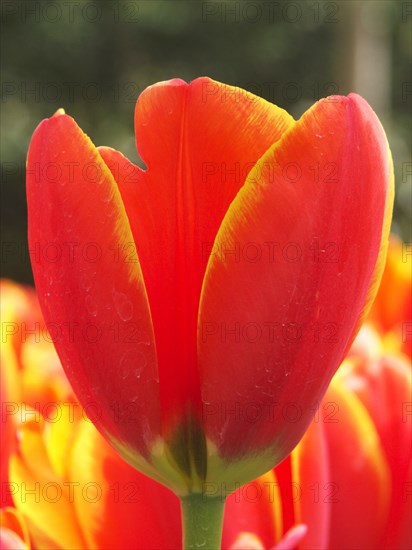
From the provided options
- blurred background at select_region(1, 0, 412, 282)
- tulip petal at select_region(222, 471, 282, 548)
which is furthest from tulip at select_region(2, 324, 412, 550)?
blurred background at select_region(1, 0, 412, 282)

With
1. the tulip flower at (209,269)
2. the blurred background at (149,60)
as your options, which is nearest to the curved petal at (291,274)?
the tulip flower at (209,269)

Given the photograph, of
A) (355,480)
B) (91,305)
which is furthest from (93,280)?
(355,480)

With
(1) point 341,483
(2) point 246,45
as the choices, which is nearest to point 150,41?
(2) point 246,45

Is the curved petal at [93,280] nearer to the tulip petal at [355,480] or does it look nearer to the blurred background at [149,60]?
the tulip petal at [355,480]

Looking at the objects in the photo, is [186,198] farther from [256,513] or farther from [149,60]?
[149,60]

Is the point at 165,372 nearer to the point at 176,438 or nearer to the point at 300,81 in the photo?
the point at 176,438
